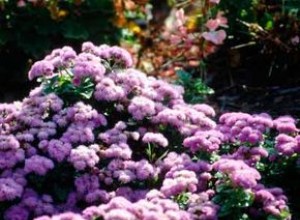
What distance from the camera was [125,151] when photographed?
3809mm

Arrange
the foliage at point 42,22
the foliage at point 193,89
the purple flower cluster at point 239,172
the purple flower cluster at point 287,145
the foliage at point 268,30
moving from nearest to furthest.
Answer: the purple flower cluster at point 239,172 → the purple flower cluster at point 287,145 → the foliage at point 193,89 → the foliage at point 268,30 → the foliage at point 42,22

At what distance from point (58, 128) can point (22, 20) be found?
219 centimetres

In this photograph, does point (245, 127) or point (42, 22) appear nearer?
point (245, 127)

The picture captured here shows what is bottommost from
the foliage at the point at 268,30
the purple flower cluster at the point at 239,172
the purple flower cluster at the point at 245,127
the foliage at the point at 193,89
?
the purple flower cluster at the point at 239,172

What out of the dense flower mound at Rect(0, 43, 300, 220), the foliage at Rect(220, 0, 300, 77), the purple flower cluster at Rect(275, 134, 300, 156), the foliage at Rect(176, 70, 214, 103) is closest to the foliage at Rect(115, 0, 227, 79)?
the foliage at Rect(220, 0, 300, 77)

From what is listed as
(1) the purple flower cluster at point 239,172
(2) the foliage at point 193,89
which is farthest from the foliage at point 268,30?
(1) the purple flower cluster at point 239,172

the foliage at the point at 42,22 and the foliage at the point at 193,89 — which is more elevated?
the foliage at the point at 42,22

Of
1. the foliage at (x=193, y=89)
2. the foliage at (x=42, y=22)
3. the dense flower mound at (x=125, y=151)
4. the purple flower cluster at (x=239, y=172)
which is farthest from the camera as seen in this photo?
the foliage at (x=42, y=22)

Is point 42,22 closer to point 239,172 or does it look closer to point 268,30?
point 268,30

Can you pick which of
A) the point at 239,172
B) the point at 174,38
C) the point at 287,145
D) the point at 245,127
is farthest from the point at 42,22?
the point at 239,172

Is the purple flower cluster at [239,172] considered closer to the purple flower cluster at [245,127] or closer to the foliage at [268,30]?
the purple flower cluster at [245,127]

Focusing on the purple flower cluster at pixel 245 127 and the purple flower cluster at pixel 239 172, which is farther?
the purple flower cluster at pixel 245 127

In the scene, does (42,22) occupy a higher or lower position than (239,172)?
higher

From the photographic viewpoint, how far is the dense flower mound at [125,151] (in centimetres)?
339
